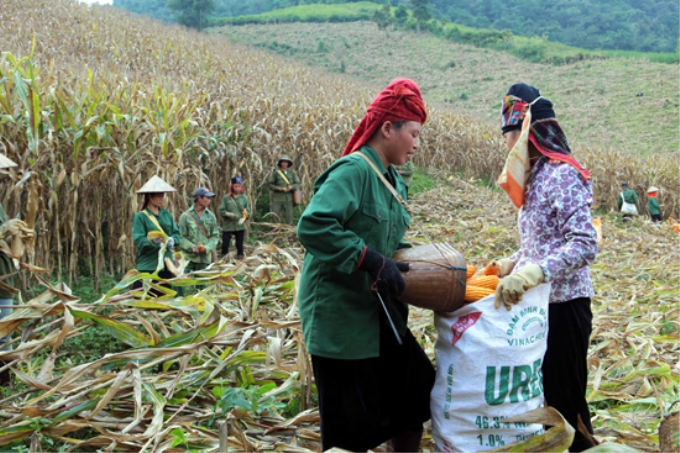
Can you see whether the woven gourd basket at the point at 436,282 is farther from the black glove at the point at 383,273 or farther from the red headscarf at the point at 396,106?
the red headscarf at the point at 396,106

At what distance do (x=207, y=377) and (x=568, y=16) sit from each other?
97.1 metres

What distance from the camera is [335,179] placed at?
2.02m

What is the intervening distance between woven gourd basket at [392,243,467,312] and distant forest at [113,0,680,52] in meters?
74.4

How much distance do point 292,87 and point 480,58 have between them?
40.3 m

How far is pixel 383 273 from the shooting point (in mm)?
1981

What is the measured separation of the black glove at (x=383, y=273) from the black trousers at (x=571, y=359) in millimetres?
787

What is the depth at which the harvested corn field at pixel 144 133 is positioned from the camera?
583cm

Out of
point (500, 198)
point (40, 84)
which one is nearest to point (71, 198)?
point (40, 84)

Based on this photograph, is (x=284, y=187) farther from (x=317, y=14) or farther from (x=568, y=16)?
(x=568, y=16)

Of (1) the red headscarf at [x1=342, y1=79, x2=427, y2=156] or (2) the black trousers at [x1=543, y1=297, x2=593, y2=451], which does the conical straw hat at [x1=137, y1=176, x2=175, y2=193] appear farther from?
(2) the black trousers at [x1=543, y1=297, x2=593, y2=451]

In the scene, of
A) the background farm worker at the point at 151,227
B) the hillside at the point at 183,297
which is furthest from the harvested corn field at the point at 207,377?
the background farm worker at the point at 151,227

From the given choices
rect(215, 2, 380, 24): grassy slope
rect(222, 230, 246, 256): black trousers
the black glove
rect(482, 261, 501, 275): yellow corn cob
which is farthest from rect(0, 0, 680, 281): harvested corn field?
rect(215, 2, 380, 24): grassy slope

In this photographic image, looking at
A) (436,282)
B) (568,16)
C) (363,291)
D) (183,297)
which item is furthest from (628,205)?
(568,16)

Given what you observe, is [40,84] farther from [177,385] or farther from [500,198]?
[500,198]
